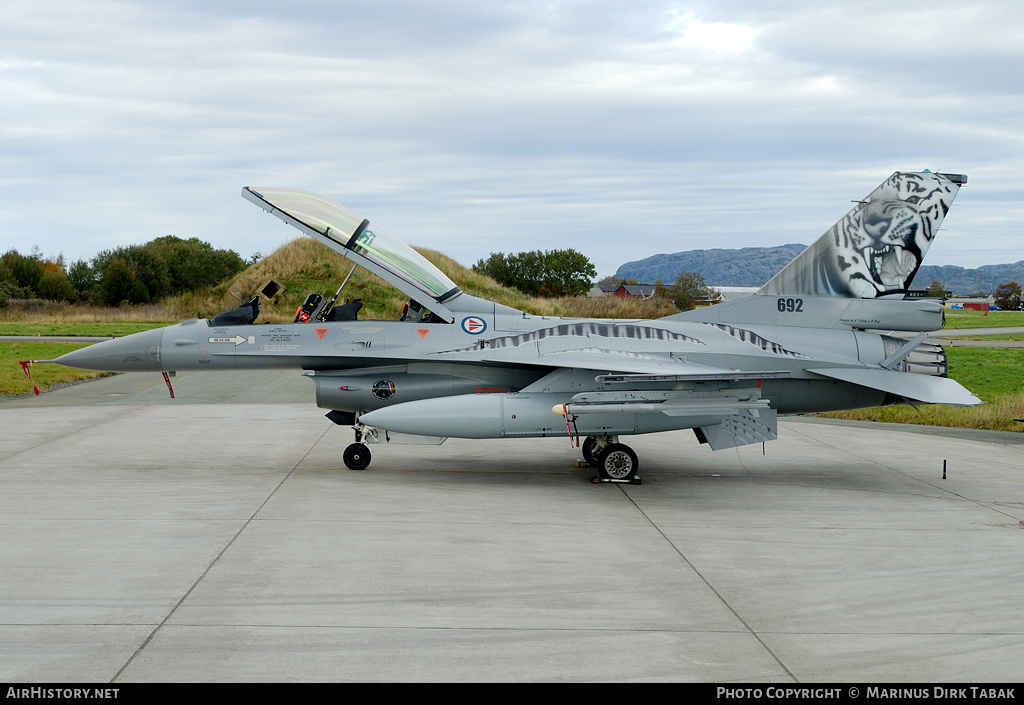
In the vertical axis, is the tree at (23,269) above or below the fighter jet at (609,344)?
above

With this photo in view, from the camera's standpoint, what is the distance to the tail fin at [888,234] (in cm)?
1113

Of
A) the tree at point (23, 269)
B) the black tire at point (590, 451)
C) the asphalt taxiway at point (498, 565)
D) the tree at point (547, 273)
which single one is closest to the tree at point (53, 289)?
the tree at point (23, 269)

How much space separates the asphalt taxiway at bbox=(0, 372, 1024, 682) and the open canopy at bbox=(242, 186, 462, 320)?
8.25 feet

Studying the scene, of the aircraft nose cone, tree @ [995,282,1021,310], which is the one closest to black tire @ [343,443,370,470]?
the aircraft nose cone

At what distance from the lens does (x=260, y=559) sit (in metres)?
7.09

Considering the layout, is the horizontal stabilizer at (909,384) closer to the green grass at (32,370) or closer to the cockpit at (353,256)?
the cockpit at (353,256)

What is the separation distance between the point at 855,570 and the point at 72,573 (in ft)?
21.3

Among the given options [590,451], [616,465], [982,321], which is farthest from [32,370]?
[982,321]

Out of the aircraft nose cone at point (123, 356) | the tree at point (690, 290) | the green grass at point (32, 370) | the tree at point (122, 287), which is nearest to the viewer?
the aircraft nose cone at point (123, 356)

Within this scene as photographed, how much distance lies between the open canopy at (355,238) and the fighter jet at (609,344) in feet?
0.06

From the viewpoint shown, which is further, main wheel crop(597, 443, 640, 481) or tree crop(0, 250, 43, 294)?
tree crop(0, 250, 43, 294)

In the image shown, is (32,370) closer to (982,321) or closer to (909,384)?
(909,384)

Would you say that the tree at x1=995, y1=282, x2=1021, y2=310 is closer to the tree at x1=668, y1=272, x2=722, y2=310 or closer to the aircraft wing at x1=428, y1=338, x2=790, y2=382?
the tree at x1=668, y1=272, x2=722, y2=310

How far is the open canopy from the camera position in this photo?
10.6m
